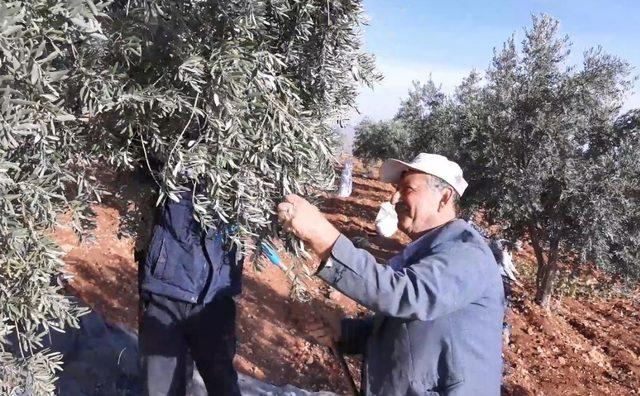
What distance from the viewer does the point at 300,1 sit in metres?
2.69

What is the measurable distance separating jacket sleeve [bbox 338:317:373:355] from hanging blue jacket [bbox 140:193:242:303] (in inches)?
38.8

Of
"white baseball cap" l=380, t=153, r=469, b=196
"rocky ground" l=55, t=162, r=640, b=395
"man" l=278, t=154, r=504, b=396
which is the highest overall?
"white baseball cap" l=380, t=153, r=469, b=196

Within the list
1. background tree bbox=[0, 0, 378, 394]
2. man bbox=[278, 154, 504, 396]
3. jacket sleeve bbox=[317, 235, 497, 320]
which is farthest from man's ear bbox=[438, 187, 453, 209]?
background tree bbox=[0, 0, 378, 394]

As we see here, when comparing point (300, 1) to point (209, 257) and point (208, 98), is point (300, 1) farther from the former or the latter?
point (209, 257)

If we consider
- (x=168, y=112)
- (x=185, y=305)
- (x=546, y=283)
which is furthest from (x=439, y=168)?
(x=546, y=283)

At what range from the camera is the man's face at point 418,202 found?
8.80ft

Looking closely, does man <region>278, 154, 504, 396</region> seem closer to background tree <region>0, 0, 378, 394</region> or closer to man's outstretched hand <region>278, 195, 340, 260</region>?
man's outstretched hand <region>278, 195, 340, 260</region>

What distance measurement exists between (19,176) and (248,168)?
94 centimetres

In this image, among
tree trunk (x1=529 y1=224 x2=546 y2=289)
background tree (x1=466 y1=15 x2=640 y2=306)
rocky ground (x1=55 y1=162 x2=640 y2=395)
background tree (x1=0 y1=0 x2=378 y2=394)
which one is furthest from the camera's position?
tree trunk (x1=529 y1=224 x2=546 y2=289)

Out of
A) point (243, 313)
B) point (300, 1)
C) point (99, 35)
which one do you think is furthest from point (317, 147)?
point (243, 313)

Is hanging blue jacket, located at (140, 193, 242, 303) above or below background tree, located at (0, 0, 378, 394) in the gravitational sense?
below

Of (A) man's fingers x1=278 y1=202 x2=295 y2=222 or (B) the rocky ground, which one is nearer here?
(A) man's fingers x1=278 y1=202 x2=295 y2=222

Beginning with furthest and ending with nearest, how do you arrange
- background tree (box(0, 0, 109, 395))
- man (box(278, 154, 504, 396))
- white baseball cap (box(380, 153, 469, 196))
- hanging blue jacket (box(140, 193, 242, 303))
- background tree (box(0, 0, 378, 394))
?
hanging blue jacket (box(140, 193, 242, 303)) < white baseball cap (box(380, 153, 469, 196)) < man (box(278, 154, 504, 396)) < background tree (box(0, 0, 378, 394)) < background tree (box(0, 0, 109, 395))

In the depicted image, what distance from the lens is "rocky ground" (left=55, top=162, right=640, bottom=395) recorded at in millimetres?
8359
